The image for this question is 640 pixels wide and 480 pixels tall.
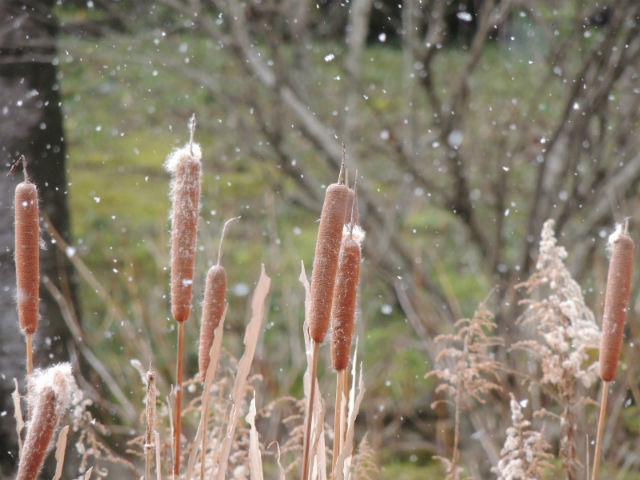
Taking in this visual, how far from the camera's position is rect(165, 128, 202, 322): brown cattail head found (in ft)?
1.88

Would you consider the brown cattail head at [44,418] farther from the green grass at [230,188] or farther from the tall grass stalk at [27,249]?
the green grass at [230,188]

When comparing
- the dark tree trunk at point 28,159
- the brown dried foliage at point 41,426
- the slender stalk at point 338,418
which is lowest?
the brown dried foliage at point 41,426

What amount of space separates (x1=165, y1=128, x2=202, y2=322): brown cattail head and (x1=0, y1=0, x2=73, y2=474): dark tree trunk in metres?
1.15

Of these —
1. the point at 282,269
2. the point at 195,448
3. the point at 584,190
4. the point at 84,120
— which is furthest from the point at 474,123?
the point at 84,120

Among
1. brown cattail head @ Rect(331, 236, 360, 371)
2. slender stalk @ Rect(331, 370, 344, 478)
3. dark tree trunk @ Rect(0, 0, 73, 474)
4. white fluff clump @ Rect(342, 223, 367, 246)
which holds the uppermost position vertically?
dark tree trunk @ Rect(0, 0, 73, 474)

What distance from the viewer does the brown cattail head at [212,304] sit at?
2.05ft

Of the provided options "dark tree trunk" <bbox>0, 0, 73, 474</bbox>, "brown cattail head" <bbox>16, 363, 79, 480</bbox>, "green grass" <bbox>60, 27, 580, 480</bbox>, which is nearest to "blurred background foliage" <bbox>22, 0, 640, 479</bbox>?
"green grass" <bbox>60, 27, 580, 480</bbox>

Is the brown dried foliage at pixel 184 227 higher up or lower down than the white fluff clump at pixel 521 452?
higher up

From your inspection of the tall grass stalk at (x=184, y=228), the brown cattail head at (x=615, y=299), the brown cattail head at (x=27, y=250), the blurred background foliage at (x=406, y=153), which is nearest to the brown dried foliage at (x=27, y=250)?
the brown cattail head at (x=27, y=250)

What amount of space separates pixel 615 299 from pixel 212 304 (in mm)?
315

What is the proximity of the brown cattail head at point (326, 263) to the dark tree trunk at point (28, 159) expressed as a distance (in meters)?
1.22

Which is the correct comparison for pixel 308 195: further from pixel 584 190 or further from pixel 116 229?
pixel 116 229

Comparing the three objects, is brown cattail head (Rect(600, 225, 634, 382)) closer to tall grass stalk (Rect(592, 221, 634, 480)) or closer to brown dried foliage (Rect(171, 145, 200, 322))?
tall grass stalk (Rect(592, 221, 634, 480))

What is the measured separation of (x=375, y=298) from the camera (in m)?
2.89
